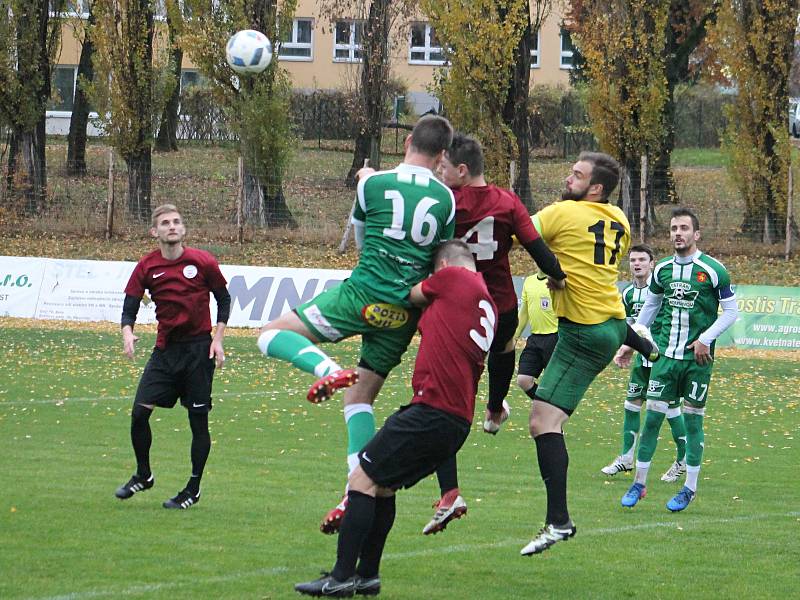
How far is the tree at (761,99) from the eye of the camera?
95.2ft

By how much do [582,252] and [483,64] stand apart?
76.1 ft

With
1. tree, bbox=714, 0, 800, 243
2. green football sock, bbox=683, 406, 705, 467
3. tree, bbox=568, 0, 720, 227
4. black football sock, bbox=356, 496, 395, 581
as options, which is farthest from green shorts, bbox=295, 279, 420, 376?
tree, bbox=714, 0, 800, 243

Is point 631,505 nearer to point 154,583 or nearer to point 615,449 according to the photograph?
point 615,449

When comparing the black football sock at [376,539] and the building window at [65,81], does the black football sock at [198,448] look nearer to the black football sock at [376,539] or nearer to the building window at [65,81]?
the black football sock at [376,539]

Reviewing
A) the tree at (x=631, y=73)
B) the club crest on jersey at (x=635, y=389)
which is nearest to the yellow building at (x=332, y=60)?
the tree at (x=631, y=73)

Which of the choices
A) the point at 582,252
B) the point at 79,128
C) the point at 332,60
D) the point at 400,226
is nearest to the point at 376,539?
the point at 400,226

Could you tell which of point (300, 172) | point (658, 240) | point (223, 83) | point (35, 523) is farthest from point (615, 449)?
point (300, 172)

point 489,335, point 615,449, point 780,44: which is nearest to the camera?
point 489,335

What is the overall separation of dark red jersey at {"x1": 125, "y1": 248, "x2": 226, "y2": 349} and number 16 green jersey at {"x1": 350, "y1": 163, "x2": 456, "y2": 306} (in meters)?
2.65

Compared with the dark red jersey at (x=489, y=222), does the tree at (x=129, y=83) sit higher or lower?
higher

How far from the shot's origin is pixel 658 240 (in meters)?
29.7

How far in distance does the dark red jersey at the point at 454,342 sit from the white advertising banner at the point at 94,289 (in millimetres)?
16423

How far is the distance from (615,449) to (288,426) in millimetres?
3512

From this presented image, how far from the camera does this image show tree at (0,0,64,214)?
1248 inches
